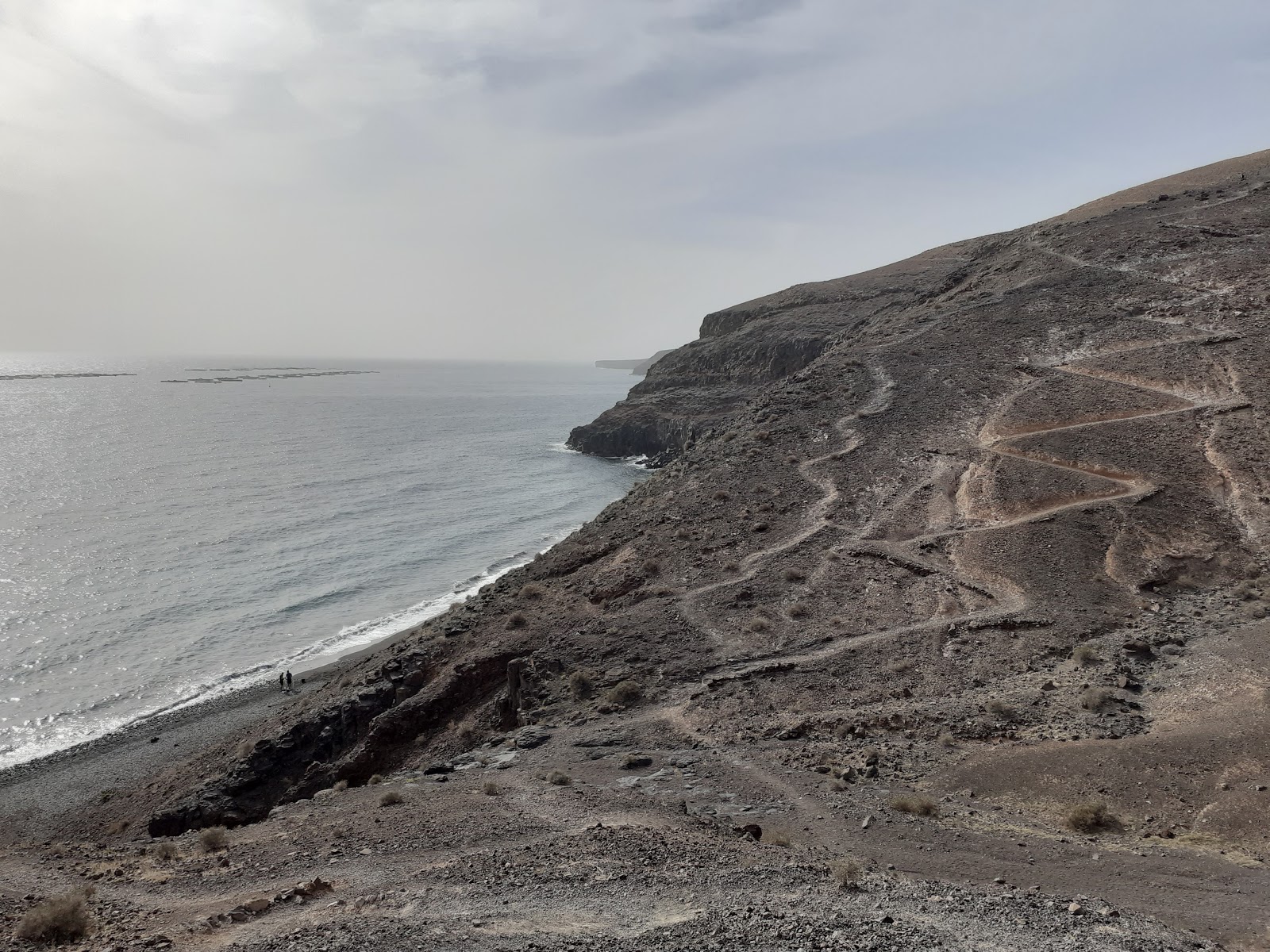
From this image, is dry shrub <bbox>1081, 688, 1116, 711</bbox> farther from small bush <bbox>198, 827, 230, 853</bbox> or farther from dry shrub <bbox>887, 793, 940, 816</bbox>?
small bush <bbox>198, 827, 230, 853</bbox>

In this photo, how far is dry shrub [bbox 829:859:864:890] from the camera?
1010 cm

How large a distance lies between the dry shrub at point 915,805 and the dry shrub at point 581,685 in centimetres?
919

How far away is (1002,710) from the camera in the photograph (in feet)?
52.6

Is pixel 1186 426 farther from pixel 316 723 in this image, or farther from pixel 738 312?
pixel 738 312

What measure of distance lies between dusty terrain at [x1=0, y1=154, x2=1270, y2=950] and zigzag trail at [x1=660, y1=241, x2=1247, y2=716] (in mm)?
138

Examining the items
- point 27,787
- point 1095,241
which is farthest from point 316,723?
point 1095,241

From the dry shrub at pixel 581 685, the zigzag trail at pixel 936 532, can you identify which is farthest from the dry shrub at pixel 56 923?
the dry shrub at pixel 581 685

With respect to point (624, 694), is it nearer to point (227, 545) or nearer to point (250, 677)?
point (250, 677)

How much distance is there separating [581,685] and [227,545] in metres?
35.6

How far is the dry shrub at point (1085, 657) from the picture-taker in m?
17.8

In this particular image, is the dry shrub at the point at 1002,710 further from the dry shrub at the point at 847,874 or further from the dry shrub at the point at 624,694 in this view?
the dry shrub at the point at 624,694

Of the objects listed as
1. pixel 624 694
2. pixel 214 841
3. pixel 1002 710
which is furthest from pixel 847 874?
pixel 214 841

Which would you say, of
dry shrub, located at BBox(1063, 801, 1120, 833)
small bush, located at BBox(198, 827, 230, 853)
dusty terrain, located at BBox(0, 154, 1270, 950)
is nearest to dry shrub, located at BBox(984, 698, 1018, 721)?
dusty terrain, located at BBox(0, 154, 1270, 950)

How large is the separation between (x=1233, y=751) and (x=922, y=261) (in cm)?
8312
